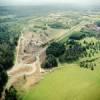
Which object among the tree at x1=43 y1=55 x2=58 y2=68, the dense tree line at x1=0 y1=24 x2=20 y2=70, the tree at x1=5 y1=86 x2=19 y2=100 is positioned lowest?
the tree at x1=5 y1=86 x2=19 y2=100

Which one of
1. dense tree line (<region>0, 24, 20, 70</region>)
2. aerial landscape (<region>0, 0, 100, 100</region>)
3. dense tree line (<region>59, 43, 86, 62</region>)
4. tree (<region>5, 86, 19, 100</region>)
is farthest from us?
dense tree line (<region>59, 43, 86, 62</region>)

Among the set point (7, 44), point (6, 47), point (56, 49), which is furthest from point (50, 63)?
point (7, 44)

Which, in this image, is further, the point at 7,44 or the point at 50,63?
the point at 7,44

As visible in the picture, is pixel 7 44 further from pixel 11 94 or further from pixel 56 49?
pixel 11 94

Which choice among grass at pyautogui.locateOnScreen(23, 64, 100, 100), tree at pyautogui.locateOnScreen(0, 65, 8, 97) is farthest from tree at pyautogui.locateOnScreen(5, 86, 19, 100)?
tree at pyautogui.locateOnScreen(0, 65, 8, 97)

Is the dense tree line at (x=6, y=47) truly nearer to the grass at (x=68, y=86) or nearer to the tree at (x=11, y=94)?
the tree at (x=11, y=94)

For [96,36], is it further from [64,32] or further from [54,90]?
[54,90]

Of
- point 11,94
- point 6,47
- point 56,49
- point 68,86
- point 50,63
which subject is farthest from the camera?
point 6,47

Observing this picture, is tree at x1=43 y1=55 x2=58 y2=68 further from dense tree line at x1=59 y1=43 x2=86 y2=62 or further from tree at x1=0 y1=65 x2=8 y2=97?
tree at x1=0 y1=65 x2=8 y2=97
